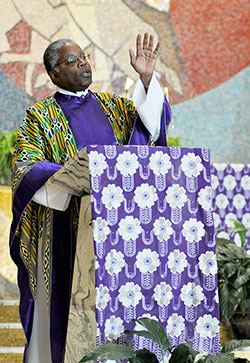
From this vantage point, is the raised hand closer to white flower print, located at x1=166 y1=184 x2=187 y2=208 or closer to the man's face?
the man's face

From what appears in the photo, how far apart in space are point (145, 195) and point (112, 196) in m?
0.15

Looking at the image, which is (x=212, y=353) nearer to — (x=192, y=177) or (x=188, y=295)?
(x=188, y=295)

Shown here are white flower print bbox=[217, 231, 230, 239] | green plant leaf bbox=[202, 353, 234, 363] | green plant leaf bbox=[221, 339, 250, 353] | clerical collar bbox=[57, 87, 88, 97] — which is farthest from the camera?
white flower print bbox=[217, 231, 230, 239]

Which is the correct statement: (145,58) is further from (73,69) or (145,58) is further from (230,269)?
(230,269)

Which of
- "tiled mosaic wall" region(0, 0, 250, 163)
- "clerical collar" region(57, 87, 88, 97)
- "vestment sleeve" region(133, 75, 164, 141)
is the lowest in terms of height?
"vestment sleeve" region(133, 75, 164, 141)

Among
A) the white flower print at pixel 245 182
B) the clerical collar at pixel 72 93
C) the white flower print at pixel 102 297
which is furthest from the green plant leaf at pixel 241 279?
the white flower print at pixel 102 297

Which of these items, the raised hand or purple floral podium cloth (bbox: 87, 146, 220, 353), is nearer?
purple floral podium cloth (bbox: 87, 146, 220, 353)

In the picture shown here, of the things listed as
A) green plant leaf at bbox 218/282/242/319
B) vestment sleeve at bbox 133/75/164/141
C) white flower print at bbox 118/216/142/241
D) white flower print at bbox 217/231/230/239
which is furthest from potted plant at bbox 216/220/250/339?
white flower print at bbox 118/216/142/241

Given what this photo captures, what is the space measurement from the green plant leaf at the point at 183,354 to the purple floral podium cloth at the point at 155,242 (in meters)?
0.12

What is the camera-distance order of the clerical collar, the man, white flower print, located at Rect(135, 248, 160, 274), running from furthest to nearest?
the clerical collar
the man
white flower print, located at Rect(135, 248, 160, 274)

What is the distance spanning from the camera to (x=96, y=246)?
2.59 meters

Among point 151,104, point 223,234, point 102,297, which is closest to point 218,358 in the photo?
point 102,297

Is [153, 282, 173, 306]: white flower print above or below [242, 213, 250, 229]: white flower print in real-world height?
below

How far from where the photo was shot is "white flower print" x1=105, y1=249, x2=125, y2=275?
2609 mm
